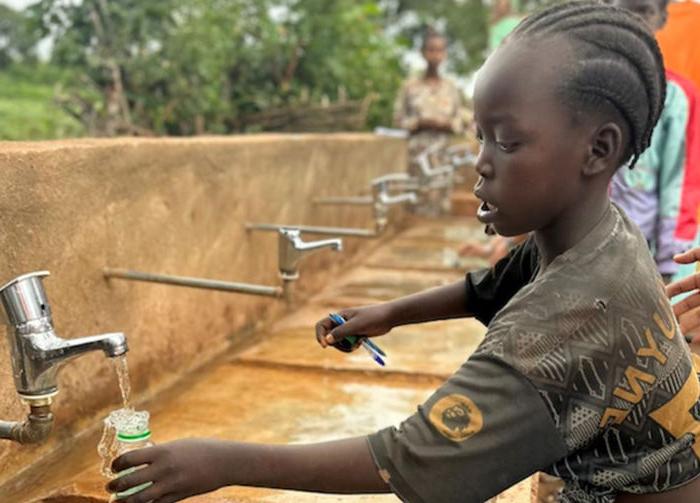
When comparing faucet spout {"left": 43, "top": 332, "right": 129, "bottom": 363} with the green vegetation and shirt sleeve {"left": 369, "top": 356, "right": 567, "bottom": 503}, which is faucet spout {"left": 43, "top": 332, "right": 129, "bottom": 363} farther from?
the green vegetation

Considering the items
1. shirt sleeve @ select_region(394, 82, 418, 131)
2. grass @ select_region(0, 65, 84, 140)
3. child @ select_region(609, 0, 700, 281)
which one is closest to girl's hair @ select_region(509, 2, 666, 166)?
child @ select_region(609, 0, 700, 281)

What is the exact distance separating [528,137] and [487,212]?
0.13 meters

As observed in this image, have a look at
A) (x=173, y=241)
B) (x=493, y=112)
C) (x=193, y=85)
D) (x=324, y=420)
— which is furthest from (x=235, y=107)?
(x=493, y=112)

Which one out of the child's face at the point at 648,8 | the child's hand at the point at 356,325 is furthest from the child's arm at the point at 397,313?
the child's face at the point at 648,8

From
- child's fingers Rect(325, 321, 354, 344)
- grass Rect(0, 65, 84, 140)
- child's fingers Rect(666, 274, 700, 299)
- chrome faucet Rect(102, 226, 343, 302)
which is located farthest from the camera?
grass Rect(0, 65, 84, 140)

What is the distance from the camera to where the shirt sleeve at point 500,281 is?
1355mm

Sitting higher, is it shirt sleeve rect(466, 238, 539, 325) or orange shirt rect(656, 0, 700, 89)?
orange shirt rect(656, 0, 700, 89)

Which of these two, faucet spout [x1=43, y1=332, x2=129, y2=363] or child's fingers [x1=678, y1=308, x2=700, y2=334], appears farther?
child's fingers [x1=678, y1=308, x2=700, y2=334]

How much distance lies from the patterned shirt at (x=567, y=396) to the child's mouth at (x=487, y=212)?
4.0 inches

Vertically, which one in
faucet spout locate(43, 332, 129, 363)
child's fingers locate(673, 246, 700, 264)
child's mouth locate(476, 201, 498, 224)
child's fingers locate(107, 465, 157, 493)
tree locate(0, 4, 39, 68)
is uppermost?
tree locate(0, 4, 39, 68)

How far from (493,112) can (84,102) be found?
3.15 metres

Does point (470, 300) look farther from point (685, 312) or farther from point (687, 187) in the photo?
point (687, 187)

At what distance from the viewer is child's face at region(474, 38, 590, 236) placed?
971 mm

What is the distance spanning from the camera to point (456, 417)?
0.95 m
